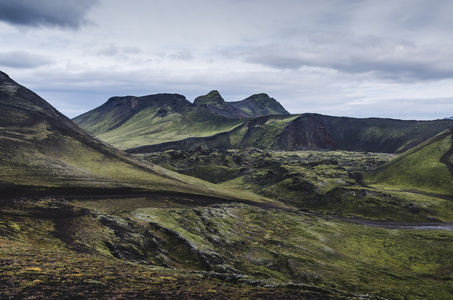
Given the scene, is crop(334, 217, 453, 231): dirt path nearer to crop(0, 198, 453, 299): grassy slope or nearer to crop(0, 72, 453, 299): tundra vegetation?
crop(0, 72, 453, 299): tundra vegetation

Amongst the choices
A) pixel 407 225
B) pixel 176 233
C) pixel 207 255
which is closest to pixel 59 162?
pixel 176 233

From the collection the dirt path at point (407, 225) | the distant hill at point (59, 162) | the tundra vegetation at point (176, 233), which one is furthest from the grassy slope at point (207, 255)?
the distant hill at point (59, 162)

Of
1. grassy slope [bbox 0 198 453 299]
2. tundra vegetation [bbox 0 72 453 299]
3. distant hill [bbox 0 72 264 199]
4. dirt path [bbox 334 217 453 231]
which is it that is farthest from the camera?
dirt path [bbox 334 217 453 231]

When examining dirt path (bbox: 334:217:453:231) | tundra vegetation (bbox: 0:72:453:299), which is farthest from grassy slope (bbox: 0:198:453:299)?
dirt path (bbox: 334:217:453:231)

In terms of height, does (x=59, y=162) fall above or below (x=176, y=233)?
above

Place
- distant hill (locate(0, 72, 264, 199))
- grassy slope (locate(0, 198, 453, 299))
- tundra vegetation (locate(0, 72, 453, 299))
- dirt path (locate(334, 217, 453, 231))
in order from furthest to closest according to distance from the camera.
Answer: dirt path (locate(334, 217, 453, 231))
distant hill (locate(0, 72, 264, 199))
tundra vegetation (locate(0, 72, 453, 299))
grassy slope (locate(0, 198, 453, 299))

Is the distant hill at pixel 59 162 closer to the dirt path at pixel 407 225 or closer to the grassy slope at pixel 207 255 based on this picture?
the grassy slope at pixel 207 255

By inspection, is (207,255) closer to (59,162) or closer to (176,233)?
(176,233)

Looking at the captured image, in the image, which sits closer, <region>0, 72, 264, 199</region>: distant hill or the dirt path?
<region>0, 72, 264, 199</region>: distant hill

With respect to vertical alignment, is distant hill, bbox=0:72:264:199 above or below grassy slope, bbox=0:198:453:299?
above

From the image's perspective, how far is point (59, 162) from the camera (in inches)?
5512

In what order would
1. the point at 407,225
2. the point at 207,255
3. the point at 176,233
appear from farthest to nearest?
the point at 407,225, the point at 176,233, the point at 207,255

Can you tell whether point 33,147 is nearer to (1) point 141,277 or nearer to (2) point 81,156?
(2) point 81,156

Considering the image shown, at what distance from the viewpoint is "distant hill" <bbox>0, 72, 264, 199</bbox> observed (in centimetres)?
11725
